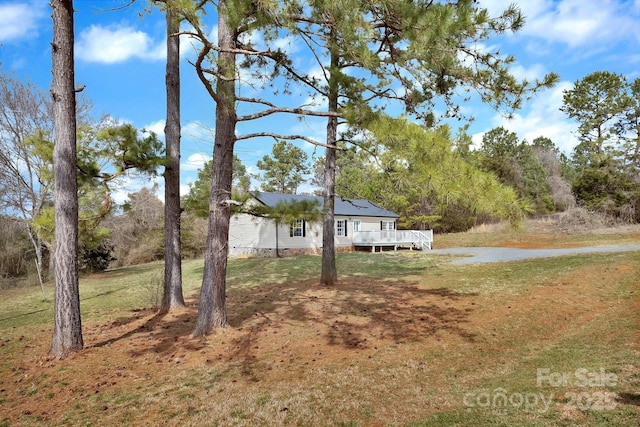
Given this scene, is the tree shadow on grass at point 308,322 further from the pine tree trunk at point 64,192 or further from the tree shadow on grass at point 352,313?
the pine tree trunk at point 64,192

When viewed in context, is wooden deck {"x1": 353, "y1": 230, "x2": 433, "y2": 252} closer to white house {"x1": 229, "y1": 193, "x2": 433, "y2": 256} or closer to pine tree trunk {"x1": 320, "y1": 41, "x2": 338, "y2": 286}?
white house {"x1": 229, "y1": 193, "x2": 433, "y2": 256}

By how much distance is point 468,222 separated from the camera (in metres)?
32.6

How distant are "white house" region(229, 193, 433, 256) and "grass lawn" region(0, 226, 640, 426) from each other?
1121 centimetres

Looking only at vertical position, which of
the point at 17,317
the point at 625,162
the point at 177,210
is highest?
A: the point at 625,162

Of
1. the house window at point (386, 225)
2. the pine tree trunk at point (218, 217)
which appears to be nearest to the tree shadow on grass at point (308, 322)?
the pine tree trunk at point (218, 217)

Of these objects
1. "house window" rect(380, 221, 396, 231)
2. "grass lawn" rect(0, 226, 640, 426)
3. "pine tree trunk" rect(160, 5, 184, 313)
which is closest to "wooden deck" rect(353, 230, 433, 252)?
"house window" rect(380, 221, 396, 231)

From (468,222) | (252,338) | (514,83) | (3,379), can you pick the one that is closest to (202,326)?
(252,338)

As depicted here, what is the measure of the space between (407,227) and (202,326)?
28.0 metres

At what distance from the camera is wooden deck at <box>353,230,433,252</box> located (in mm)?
23078

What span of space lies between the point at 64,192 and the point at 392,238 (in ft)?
66.1

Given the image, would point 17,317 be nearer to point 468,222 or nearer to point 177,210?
point 177,210

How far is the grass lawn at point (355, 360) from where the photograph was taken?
3143 millimetres

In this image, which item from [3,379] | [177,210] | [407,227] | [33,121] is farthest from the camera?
[407,227]

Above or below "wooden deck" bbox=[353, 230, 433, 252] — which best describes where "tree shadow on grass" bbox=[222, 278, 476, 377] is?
below
